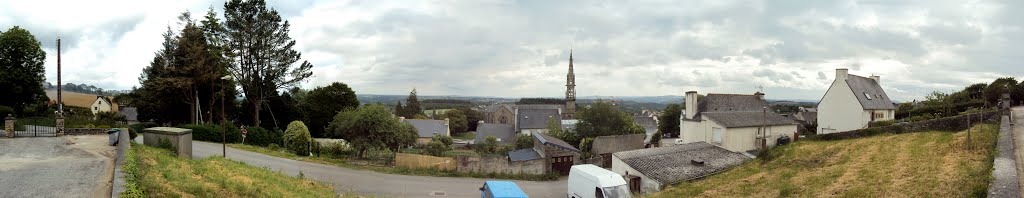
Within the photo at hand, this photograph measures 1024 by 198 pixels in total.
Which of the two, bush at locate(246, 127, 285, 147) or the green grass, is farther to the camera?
bush at locate(246, 127, 285, 147)

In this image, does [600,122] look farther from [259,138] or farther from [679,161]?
[259,138]

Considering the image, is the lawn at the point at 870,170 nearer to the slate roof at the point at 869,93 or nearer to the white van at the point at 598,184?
the white van at the point at 598,184

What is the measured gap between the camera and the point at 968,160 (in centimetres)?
1257

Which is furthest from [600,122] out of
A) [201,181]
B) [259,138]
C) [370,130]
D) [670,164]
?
[201,181]

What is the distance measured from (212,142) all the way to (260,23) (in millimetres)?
9532

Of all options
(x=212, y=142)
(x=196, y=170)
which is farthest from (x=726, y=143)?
(x=212, y=142)

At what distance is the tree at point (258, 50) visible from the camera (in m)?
32.3

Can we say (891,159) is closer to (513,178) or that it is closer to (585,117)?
(513,178)

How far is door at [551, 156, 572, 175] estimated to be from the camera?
2641 centimetres

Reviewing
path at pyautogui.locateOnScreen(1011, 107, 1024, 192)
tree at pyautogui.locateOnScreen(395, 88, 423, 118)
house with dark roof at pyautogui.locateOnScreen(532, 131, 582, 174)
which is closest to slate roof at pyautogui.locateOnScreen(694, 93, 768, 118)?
house with dark roof at pyautogui.locateOnScreen(532, 131, 582, 174)

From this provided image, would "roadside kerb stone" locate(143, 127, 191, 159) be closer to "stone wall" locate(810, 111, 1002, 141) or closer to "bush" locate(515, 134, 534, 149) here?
"stone wall" locate(810, 111, 1002, 141)

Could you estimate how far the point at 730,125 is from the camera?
2591cm

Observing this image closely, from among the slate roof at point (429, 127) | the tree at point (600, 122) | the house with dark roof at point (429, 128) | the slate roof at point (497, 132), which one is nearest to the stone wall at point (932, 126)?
the tree at point (600, 122)

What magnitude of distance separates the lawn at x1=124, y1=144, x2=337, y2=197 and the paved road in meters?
2.83
